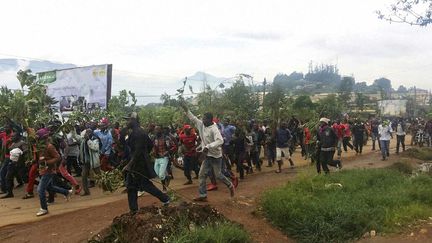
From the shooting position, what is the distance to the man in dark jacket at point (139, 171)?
7145 mm

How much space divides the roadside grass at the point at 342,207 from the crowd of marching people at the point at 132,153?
147 centimetres

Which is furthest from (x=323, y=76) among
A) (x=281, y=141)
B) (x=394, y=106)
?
(x=281, y=141)

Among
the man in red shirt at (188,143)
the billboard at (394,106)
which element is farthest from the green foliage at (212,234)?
the billboard at (394,106)

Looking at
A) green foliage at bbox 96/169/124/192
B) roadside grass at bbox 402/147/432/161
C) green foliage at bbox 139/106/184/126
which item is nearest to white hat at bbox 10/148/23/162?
green foliage at bbox 96/169/124/192

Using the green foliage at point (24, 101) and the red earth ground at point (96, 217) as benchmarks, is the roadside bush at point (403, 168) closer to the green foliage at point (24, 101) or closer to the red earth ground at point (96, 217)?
the red earth ground at point (96, 217)

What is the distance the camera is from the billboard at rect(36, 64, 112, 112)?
826 inches

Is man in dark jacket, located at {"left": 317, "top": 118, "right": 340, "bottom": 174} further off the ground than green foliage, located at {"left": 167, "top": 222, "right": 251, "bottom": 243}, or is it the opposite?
man in dark jacket, located at {"left": 317, "top": 118, "right": 340, "bottom": 174}

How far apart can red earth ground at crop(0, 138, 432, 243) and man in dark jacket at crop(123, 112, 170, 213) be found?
75 centimetres

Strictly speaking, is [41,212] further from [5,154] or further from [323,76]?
[323,76]

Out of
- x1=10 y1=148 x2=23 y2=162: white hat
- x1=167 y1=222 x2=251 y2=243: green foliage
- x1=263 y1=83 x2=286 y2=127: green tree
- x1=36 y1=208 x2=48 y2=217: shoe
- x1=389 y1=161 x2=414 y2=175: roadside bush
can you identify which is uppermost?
x1=263 y1=83 x2=286 y2=127: green tree

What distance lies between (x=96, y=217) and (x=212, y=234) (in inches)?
132

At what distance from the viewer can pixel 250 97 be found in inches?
1029

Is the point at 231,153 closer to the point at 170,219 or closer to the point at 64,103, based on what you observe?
the point at 170,219

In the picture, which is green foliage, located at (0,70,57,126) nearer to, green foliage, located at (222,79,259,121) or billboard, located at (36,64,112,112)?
billboard, located at (36,64,112,112)
